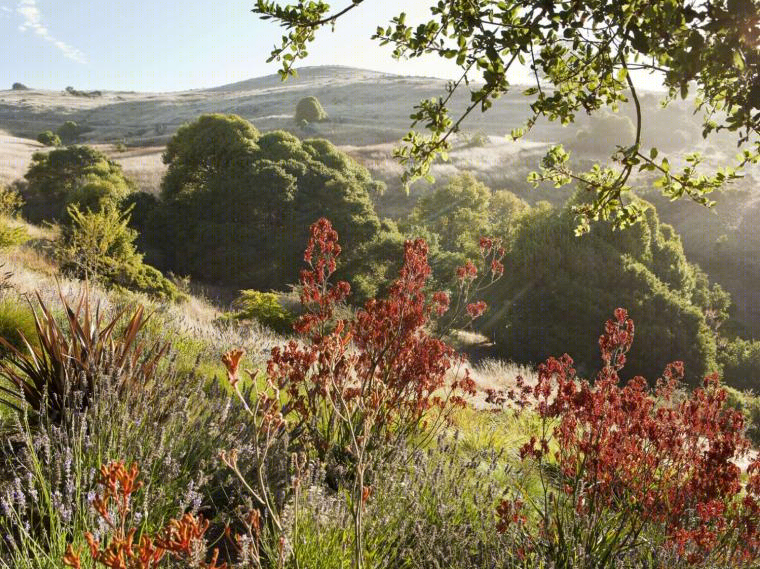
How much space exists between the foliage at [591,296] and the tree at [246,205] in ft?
22.8

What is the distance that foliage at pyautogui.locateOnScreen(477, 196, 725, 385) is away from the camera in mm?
20422

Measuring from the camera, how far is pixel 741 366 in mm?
22391

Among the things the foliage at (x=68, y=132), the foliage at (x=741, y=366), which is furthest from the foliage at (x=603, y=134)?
the foliage at (x=68, y=132)

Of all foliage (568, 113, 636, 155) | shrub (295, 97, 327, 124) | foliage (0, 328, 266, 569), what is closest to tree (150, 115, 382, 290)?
foliage (0, 328, 266, 569)

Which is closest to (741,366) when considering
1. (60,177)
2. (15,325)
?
(15,325)

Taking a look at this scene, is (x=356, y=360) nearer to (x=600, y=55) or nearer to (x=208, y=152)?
(x=600, y=55)

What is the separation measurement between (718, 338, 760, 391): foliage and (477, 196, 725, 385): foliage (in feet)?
5.08

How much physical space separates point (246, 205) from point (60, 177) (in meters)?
11.5

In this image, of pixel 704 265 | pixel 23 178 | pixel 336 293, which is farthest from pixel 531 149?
pixel 336 293

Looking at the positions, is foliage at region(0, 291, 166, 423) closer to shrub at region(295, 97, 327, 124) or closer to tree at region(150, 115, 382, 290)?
tree at region(150, 115, 382, 290)

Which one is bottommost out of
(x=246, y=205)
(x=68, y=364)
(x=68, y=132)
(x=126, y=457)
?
(x=126, y=457)

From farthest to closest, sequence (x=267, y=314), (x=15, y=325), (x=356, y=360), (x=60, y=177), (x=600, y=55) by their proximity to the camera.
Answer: (x=60, y=177), (x=267, y=314), (x=15, y=325), (x=356, y=360), (x=600, y=55)

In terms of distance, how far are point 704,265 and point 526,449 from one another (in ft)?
124

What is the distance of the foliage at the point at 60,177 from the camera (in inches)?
1057
